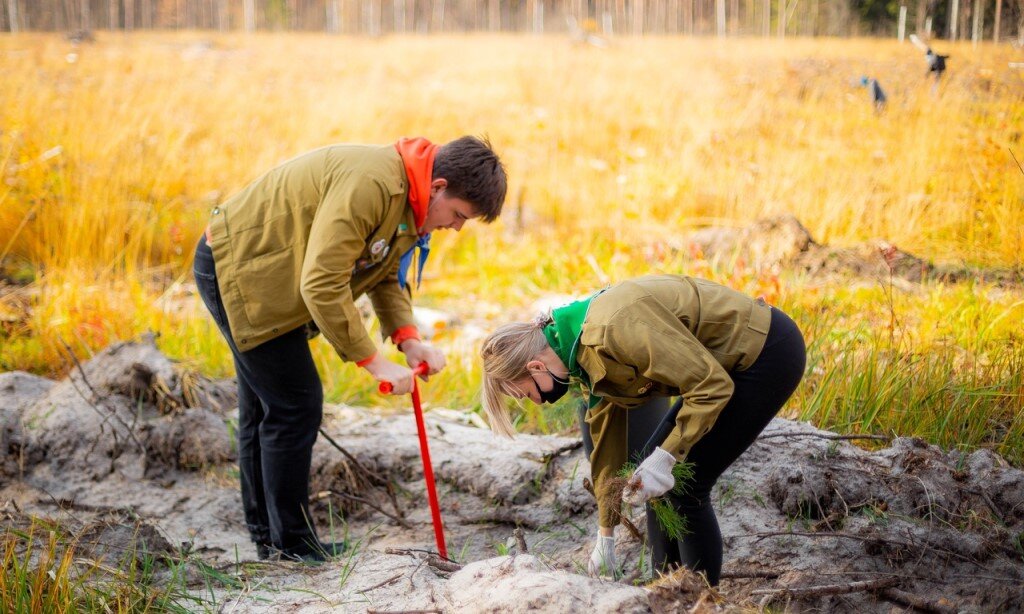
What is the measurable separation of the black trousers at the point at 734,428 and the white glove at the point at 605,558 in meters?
0.23

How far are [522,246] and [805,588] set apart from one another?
501 centimetres

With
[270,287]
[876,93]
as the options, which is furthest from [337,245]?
[876,93]

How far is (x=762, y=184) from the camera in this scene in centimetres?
609

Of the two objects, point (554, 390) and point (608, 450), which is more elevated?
point (554, 390)

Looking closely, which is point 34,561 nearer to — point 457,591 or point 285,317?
point 285,317

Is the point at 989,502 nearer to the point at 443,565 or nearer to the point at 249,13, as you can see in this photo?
the point at 443,565

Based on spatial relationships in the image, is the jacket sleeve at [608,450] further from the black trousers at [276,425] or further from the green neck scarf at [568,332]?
the black trousers at [276,425]

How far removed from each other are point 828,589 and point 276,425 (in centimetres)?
188

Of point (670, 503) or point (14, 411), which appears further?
point (14, 411)

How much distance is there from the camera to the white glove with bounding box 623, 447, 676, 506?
6.64 ft

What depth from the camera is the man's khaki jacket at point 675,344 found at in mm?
1992

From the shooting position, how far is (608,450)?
95.9 inches

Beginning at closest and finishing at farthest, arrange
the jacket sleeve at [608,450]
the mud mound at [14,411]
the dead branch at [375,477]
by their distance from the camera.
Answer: the jacket sleeve at [608,450], the dead branch at [375,477], the mud mound at [14,411]

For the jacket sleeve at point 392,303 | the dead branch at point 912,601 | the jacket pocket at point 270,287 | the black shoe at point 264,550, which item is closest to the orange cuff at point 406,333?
the jacket sleeve at point 392,303
